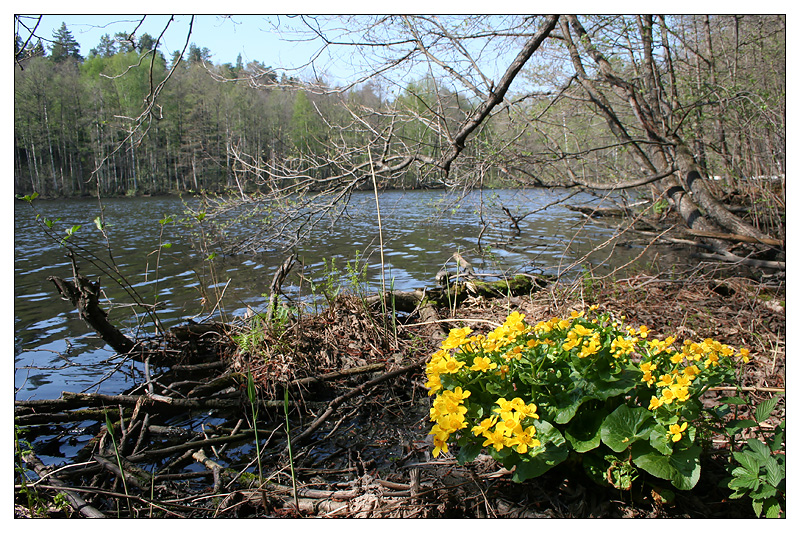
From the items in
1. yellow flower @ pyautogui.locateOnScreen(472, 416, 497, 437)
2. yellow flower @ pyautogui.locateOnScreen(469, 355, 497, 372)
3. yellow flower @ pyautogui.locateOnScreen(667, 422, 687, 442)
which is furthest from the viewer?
yellow flower @ pyautogui.locateOnScreen(469, 355, 497, 372)

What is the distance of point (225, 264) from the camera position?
32.0 feet

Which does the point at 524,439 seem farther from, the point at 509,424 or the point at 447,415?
the point at 447,415

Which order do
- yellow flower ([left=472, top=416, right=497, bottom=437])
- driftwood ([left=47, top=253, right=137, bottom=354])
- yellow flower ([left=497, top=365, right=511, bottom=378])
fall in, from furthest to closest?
driftwood ([left=47, top=253, right=137, bottom=354]) → yellow flower ([left=497, top=365, right=511, bottom=378]) → yellow flower ([left=472, top=416, right=497, bottom=437])

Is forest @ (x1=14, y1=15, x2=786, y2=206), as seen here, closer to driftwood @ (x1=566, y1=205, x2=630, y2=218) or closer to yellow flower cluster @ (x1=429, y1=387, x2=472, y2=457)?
driftwood @ (x1=566, y1=205, x2=630, y2=218)

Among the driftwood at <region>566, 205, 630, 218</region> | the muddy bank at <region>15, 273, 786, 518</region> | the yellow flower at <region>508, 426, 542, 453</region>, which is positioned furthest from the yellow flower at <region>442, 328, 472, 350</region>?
the driftwood at <region>566, 205, 630, 218</region>

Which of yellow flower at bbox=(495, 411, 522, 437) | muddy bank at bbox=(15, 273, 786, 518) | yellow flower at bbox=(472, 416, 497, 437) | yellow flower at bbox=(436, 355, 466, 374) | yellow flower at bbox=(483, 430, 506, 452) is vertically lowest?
muddy bank at bbox=(15, 273, 786, 518)

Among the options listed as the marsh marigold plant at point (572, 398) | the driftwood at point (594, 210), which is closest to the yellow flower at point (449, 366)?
the marsh marigold plant at point (572, 398)

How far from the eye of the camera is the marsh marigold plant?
174cm

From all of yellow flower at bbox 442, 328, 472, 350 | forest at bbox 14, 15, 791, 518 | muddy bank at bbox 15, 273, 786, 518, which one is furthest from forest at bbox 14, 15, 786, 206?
yellow flower at bbox 442, 328, 472, 350

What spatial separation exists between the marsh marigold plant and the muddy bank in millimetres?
293

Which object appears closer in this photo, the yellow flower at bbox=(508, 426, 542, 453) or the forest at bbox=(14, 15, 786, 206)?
the yellow flower at bbox=(508, 426, 542, 453)

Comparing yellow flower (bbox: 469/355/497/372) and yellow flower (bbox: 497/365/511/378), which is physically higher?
yellow flower (bbox: 469/355/497/372)

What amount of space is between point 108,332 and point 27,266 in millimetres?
8719

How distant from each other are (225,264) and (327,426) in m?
7.52
